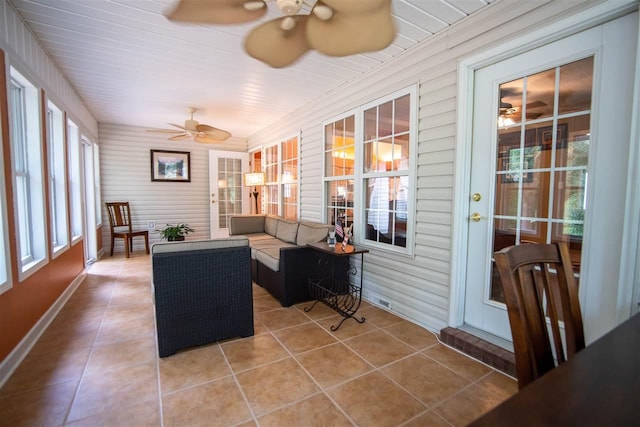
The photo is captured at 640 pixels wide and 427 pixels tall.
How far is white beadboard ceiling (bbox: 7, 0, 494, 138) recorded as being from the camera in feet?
7.19

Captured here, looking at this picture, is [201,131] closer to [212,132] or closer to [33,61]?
[212,132]

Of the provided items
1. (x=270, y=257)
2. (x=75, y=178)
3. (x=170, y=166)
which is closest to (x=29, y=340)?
(x=270, y=257)

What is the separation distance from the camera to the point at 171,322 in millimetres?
2184

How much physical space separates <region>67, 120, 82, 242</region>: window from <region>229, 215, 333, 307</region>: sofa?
242 cm

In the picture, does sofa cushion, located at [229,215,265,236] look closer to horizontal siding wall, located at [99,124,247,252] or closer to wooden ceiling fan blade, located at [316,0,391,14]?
horizontal siding wall, located at [99,124,247,252]

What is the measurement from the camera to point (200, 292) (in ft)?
7.42

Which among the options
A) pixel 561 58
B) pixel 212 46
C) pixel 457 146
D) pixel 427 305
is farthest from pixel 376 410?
pixel 212 46

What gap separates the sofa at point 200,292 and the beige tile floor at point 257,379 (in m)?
0.12

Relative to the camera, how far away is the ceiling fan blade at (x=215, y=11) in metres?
1.44

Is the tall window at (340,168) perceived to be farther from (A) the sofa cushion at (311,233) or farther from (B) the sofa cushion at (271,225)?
(B) the sofa cushion at (271,225)

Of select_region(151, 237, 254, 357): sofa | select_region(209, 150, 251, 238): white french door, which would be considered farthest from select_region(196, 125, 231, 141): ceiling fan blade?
select_region(151, 237, 254, 357): sofa

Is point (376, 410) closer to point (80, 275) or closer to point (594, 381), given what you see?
point (594, 381)

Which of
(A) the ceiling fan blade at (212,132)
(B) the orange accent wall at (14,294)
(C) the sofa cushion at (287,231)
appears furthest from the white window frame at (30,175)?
(C) the sofa cushion at (287,231)

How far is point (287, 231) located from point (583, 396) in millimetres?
3860
